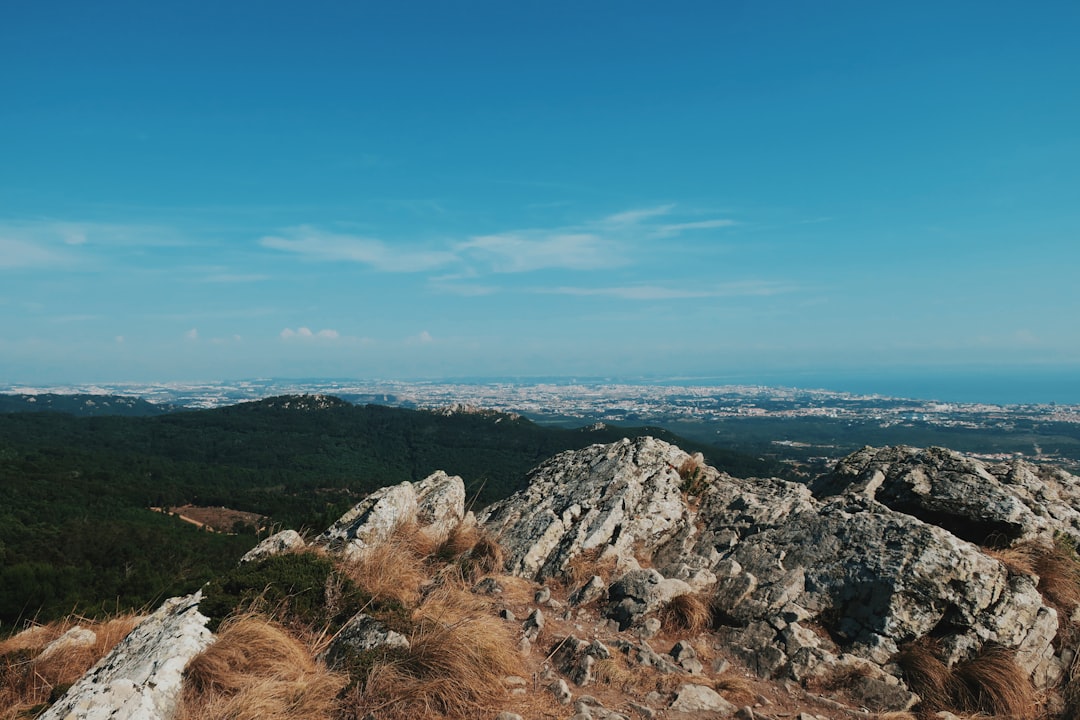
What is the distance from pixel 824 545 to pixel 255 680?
8.95 metres

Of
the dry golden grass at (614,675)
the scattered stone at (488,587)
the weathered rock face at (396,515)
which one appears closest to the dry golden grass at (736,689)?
the dry golden grass at (614,675)

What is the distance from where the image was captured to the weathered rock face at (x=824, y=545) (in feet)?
27.0

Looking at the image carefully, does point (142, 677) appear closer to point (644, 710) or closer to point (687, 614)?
point (644, 710)

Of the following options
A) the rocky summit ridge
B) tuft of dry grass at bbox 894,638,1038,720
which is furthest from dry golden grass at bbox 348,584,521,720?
tuft of dry grass at bbox 894,638,1038,720

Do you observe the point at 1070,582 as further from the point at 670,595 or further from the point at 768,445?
the point at 768,445

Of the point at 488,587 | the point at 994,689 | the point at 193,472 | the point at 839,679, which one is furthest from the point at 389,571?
the point at 193,472

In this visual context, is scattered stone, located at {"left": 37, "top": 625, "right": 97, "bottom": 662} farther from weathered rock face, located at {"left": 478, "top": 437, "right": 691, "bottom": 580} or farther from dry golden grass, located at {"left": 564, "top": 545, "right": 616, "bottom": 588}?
dry golden grass, located at {"left": 564, "top": 545, "right": 616, "bottom": 588}

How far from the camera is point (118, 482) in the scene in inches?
3615

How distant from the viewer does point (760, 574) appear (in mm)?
9852

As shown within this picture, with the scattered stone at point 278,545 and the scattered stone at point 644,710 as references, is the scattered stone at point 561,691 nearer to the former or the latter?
the scattered stone at point 644,710

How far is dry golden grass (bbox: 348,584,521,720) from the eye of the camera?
6133 mm

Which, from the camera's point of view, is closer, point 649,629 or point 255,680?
point 255,680

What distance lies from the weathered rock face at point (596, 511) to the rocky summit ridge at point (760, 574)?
0.05 metres

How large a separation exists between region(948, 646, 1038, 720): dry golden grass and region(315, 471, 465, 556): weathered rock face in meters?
9.15
